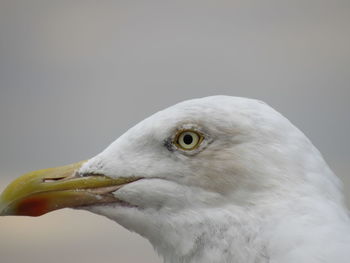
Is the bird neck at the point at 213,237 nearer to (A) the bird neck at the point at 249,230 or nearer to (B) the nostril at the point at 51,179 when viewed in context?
(A) the bird neck at the point at 249,230

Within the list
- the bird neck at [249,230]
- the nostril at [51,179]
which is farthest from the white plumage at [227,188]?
the nostril at [51,179]

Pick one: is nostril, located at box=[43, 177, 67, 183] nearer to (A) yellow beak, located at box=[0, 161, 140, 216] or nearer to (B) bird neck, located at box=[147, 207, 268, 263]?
(A) yellow beak, located at box=[0, 161, 140, 216]

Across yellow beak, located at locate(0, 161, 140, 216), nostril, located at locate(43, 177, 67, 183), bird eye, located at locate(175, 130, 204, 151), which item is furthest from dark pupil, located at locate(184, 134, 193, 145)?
nostril, located at locate(43, 177, 67, 183)

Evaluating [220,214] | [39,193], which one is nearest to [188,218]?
[220,214]

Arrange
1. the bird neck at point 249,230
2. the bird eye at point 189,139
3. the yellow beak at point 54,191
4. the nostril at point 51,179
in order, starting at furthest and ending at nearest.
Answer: the nostril at point 51,179
the yellow beak at point 54,191
the bird eye at point 189,139
the bird neck at point 249,230

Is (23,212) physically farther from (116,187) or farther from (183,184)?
(183,184)

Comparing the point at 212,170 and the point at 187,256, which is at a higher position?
the point at 212,170
